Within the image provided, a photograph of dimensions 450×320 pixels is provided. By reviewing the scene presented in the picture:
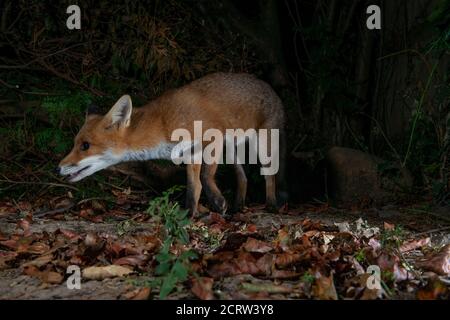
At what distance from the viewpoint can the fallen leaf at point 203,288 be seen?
8.28 feet

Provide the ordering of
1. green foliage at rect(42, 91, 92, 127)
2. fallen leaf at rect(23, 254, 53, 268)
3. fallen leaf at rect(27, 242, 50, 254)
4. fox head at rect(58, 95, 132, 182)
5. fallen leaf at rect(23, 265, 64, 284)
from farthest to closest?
green foliage at rect(42, 91, 92, 127) → fox head at rect(58, 95, 132, 182) → fallen leaf at rect(27, 242, 50, 254) → fallen leaf at rect(23, 254, 53, 268) → fallen leaf at rect(23, 265, 64, 284)

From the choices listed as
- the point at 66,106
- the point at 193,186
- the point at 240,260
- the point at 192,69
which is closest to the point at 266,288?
the point at 240,260

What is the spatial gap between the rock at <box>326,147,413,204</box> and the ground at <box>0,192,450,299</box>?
4.64ft

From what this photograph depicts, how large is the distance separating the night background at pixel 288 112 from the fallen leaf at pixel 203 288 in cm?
59

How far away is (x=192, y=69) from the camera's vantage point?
25.9 feet

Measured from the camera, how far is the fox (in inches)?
224

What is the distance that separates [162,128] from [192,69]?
234cm

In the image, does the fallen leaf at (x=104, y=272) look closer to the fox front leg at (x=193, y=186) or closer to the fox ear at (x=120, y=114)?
the fox front leg at (x=193, y=186)

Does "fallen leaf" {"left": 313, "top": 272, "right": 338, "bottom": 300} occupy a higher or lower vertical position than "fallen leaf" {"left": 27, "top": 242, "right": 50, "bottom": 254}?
higher

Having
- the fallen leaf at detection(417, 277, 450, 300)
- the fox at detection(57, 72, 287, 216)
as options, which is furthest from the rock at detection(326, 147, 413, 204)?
the fallen leaf at detection(417, 277, 450, 300)

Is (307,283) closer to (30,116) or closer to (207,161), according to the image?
(207,161)

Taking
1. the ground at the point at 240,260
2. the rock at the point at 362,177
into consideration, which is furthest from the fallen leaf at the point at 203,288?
the rock at the point at 362,177

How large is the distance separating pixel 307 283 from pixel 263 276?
298mm

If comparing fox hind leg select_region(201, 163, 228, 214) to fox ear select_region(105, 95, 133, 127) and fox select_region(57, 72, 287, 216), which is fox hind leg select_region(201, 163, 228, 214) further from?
fox ear select_region(105, 95, 133, 127)
